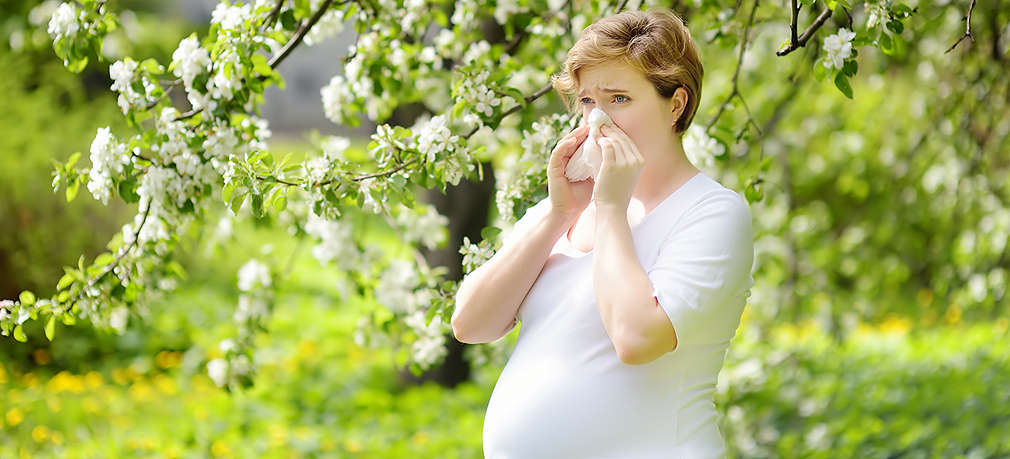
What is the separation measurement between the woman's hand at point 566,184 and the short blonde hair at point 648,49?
4.6 inches

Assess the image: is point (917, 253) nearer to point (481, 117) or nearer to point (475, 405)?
point (475, 405)

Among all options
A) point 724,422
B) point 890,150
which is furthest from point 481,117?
point 890,150

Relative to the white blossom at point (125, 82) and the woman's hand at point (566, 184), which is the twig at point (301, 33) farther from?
the woman's hand at point (566, 184)

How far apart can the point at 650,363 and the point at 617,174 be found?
34 cm

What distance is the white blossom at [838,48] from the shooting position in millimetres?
2105

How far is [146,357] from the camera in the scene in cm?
611

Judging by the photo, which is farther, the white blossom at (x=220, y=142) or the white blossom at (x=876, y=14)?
the white blossom at (x=220, y=142)

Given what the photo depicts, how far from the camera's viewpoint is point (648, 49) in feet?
5.45

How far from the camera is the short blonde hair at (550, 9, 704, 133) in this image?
A: 1.67m

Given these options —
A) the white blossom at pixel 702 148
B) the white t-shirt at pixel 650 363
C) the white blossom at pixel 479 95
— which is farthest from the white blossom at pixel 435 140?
the white blossom at pixel 702 148

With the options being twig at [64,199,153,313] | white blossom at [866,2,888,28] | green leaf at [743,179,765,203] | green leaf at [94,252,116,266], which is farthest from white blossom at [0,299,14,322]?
white blossom at [866,2,888,28]

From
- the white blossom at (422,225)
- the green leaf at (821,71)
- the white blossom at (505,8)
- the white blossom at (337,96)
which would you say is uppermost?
the white blossom at (337,96)

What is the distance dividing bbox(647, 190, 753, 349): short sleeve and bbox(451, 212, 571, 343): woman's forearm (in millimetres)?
217

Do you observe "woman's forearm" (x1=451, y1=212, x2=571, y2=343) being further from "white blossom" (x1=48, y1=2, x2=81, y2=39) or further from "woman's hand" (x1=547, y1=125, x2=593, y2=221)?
"white blossom" (x1=48, y1=2, x2=81, y2=39)
